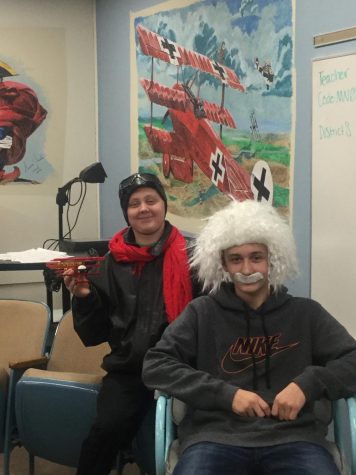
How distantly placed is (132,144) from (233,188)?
3.53 ft

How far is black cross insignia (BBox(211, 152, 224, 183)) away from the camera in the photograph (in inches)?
120

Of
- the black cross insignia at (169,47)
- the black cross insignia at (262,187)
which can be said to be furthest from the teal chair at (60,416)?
the black cross insignia at (169,47)

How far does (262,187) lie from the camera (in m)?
2.78

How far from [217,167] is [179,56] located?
69 centimetres

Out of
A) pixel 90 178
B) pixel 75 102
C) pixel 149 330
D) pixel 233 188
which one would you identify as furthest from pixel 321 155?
pixel 75 102

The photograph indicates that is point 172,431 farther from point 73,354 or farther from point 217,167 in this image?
point 217,167

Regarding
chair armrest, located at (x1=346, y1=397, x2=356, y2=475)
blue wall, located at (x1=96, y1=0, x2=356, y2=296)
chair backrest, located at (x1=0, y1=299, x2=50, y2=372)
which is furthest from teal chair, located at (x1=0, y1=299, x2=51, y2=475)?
chair armrest, located at (x1=346, y1=397, x2=356, y2=475)

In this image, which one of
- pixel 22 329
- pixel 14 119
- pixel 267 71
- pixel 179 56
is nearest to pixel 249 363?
pixel 22 329

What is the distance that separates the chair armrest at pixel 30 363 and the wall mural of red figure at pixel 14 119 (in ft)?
5.78

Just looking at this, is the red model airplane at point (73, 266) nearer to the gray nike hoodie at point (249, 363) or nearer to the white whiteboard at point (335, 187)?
the gray nike hoodie at point (249, 363)

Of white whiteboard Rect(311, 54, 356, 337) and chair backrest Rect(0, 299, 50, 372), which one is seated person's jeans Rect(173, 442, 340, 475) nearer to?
white whiteboard Rect(311, 54, 356, 337)

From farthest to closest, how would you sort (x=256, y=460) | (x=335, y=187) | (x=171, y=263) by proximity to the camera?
1. (x=335, y=187)
2. (x=171, y=263)
3. (x=256, y=460)

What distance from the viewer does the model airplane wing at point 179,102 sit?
301 cm

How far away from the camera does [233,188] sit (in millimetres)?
2973
